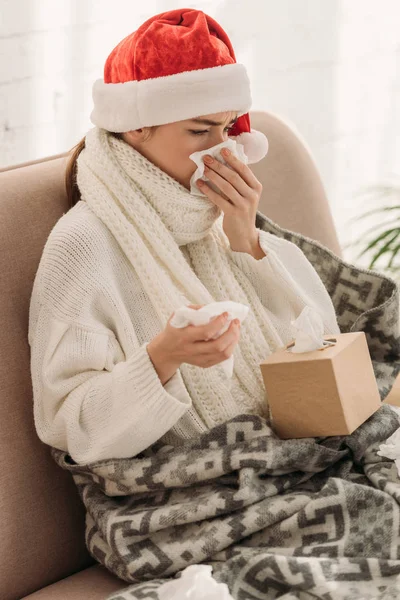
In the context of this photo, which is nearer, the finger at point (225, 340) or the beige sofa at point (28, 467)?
the finger at point (225, 340)

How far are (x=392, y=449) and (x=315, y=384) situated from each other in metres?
0.18

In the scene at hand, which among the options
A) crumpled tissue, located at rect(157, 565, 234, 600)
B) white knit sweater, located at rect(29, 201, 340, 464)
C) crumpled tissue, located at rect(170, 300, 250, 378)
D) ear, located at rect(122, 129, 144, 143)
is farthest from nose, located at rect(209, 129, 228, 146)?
crumpled tissue, located at rect(157, 565, 234, 600)

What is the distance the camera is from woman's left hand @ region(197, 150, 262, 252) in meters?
1.33

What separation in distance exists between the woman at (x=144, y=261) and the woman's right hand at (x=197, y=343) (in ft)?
0.11

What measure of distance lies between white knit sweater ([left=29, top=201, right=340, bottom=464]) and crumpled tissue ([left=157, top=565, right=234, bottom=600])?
192 millimetres

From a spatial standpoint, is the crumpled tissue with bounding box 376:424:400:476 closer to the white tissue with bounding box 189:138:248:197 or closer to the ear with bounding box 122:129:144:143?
the white tissue with bounding box 189:138:248:197

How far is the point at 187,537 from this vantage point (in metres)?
1.19

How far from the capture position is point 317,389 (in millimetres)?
1198

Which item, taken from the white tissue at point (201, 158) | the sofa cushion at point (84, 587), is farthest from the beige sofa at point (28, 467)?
the white tissue at point (201, 158)

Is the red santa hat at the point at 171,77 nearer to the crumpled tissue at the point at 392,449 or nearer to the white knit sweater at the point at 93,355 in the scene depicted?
the white knit sweater at the point at 93,355

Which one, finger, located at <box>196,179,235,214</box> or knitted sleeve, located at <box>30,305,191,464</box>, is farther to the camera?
finger, located at <box>196,179,235,214</box>

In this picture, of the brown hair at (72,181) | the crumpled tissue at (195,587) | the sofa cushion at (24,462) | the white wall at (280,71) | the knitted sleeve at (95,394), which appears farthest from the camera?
the white wall at (280,71)

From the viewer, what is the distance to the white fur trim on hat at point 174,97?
4.10 feet

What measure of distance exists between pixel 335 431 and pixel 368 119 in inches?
68.9
